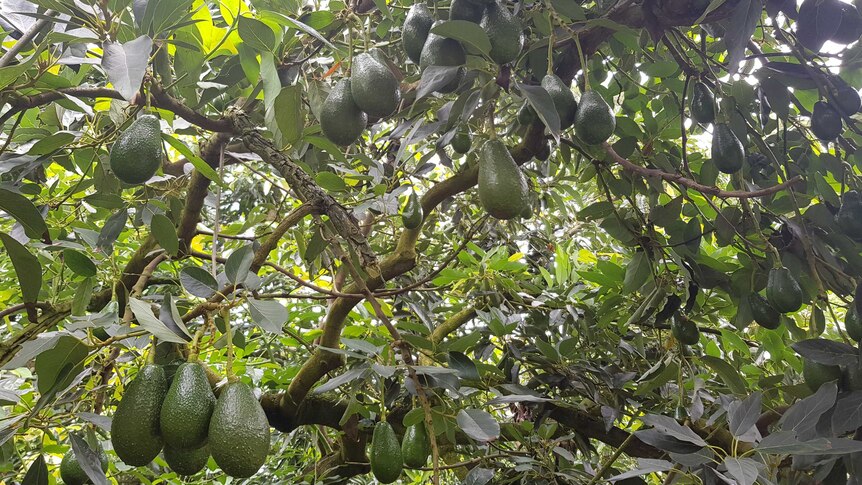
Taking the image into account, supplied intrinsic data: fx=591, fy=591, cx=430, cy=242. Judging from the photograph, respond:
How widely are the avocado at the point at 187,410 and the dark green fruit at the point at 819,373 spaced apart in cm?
88

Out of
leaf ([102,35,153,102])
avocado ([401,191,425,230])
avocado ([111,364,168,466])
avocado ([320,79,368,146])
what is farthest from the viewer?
avocado ([401,191,425,230])

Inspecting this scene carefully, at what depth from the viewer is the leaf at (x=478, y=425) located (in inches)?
33.2

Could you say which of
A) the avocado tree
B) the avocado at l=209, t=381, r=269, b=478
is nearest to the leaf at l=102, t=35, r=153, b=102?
the avocado tree

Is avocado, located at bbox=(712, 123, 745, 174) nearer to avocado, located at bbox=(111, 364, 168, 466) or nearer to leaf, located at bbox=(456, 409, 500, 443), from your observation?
leaf, located at bbox=(456, 409, 500, 443)

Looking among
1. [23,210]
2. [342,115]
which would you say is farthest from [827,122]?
[23,210]

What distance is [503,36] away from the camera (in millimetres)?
764

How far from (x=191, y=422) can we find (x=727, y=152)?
2.77 feet

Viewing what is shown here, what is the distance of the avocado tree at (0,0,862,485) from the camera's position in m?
0.75

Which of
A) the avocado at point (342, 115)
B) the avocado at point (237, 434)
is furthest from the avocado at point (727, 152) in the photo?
the avocado at point (237, 434)

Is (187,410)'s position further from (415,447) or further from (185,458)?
(415,447)

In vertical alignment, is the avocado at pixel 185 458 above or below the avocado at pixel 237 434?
below

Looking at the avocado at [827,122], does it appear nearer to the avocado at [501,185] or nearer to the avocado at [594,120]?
the avocado at [594,120]

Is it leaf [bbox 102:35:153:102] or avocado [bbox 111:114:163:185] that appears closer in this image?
leaf [bbox 102:35:153:102]

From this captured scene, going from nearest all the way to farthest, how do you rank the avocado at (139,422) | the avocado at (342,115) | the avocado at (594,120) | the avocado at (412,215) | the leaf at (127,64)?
1. the leaf at (127,64)
2. the avocado at (139,422)
3. the avocado at (594,120)
4. the avocado at (342,115)
5. the avocado at (412,215)
